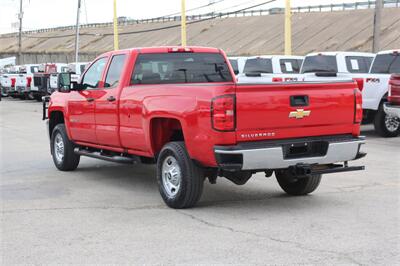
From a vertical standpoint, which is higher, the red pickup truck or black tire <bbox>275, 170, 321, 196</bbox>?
the red pickup truck

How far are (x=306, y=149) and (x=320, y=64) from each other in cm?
951

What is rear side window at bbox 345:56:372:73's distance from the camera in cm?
1595

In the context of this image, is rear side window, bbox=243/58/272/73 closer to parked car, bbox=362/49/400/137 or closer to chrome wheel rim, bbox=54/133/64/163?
parked car, bbox=362/49/400/137

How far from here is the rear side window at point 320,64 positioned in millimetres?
15859

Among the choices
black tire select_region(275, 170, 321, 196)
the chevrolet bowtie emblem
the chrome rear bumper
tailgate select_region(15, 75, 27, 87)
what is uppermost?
the chevrolet bowtie emblem

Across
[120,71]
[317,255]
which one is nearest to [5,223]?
[120,71]

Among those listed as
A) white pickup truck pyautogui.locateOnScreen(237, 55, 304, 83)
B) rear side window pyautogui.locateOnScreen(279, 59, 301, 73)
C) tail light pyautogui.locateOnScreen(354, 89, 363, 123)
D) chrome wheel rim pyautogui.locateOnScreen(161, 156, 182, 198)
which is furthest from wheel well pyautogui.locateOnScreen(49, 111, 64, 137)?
rear side window pyautogui.locateOnScreen(279, 59, 301, 73)

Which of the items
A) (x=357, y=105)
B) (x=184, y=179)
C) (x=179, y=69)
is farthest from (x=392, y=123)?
(x=184, y=179)

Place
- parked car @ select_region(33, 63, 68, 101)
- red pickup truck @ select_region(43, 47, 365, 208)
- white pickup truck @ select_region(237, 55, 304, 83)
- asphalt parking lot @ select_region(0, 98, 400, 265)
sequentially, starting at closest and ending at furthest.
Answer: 1. asphalt parking lot @ select_region(0, 98, 400, 265)
2. red pickup truck @ select_region(43, 47, 365, 208)
3. white pickup truck @ select_region(237, 55, 304, 83)
4. parked car @ select_region(33, 63, 68, 101)

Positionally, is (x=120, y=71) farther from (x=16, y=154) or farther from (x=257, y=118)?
(x=16, y=154)

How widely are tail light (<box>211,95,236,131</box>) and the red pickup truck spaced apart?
0.01 meters

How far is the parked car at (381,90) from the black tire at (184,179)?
878cm

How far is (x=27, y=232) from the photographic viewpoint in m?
6.36

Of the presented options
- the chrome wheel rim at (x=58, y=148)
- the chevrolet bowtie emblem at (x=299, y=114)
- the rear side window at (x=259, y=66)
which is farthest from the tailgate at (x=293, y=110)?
the rear side window at (x=259, y=66)
